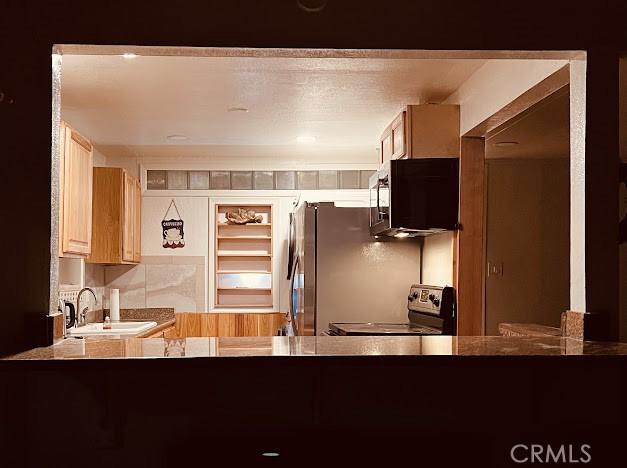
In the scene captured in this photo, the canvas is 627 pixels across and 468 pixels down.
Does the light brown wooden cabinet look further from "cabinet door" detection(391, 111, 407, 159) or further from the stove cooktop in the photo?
"cabinet door" detection(391, 111, 407, 159)

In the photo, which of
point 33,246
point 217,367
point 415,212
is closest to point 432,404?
point 217,367

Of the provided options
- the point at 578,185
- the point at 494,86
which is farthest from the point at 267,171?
the point at 578,185

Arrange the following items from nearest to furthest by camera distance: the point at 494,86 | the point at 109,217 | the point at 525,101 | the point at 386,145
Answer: the point at 525,101 → the point at 494,86 → the point at 386,145 → the point at 109,217

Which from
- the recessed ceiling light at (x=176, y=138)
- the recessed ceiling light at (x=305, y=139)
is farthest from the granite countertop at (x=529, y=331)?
the recessed ceiling light at (x=176, y=138)

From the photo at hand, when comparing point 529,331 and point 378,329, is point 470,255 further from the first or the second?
point 529,331

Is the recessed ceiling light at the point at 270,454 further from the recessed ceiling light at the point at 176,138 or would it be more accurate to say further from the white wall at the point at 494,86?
the recessed ceiling light at the point at 176,138

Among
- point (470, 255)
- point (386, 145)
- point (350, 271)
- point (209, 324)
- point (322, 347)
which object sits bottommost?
point (209, 324)

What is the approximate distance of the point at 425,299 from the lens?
174 inches

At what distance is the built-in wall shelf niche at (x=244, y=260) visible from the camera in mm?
6922

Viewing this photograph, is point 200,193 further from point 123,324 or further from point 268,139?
point 123,324

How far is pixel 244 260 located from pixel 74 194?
2.70 meters

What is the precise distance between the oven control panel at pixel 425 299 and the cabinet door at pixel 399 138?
0.82 m

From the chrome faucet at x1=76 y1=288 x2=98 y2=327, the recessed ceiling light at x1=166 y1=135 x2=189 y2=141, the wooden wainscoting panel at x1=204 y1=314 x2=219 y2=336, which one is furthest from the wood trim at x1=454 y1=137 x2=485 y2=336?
the wooden wainscoting panel at x1=204 y1=314 x2=219 y2=336

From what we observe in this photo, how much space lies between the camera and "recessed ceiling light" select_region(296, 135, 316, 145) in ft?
19.1
